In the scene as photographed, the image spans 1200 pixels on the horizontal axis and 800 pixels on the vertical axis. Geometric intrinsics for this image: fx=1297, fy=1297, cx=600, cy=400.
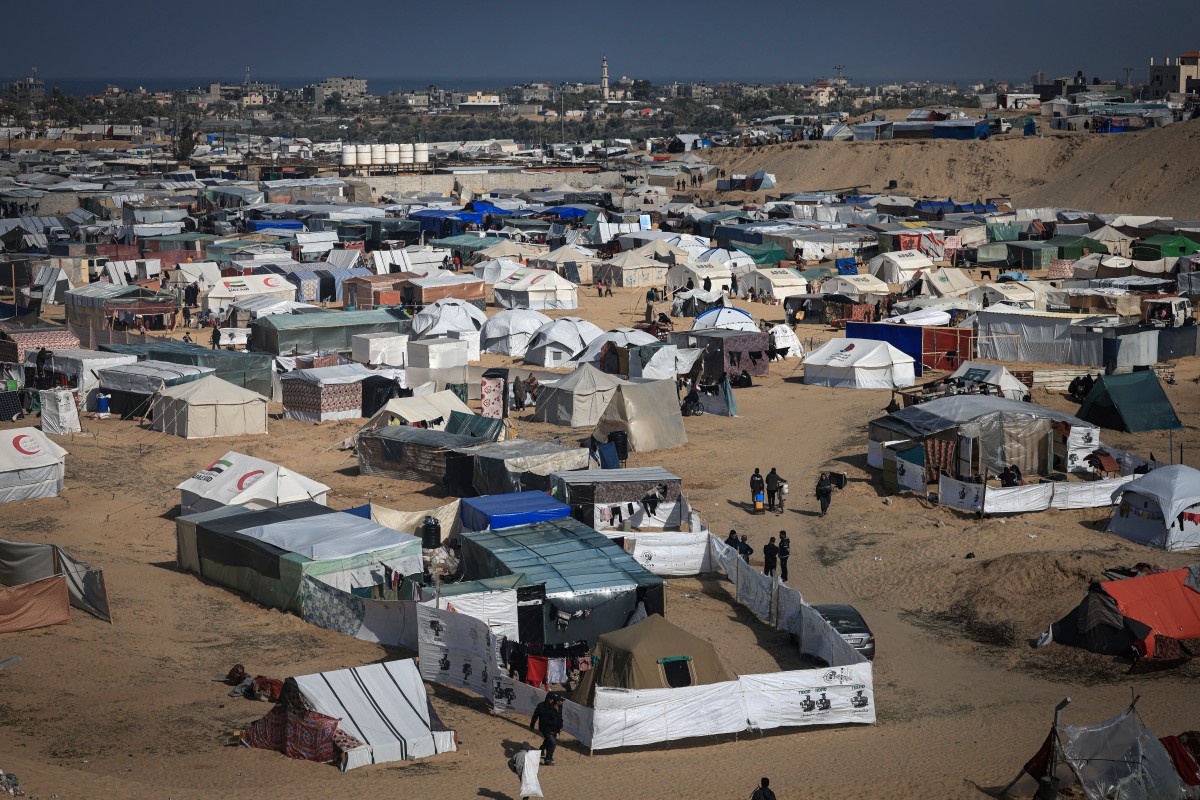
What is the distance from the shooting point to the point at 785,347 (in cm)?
3347

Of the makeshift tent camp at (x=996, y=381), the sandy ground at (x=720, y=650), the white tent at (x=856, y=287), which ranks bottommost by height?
the sandy ground at (x=720, y=650)

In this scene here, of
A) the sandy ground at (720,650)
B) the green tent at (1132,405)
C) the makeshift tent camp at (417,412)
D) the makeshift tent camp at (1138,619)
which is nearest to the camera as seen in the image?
the sandy ground at (720,650)

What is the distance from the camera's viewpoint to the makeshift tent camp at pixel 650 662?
13141mm

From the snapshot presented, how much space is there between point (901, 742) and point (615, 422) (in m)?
12.6

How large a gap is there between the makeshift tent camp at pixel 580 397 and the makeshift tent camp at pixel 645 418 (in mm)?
1429

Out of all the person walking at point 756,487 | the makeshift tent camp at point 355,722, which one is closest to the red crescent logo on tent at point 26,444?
the makeshift tent camp at point 355,722

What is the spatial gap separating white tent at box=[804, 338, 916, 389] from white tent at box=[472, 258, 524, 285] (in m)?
16.0

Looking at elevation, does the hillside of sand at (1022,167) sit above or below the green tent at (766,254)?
above

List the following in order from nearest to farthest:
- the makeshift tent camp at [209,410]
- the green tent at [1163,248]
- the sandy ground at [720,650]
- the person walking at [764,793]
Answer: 1. the person walking at [764,793]
2. the sandy ground at [720,650]
3. the makeshift tent camp at [209,410]
4. the green tent at [1163,248]

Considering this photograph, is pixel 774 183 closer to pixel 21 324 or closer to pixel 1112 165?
pixel 1112 165

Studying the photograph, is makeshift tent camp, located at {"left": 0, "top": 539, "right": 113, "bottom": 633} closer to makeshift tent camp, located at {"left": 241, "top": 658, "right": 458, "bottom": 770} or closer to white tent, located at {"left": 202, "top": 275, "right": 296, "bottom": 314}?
makeshift tent camp, located at {"left": 241, "top": 658, "right": 458, "bottom": 770}

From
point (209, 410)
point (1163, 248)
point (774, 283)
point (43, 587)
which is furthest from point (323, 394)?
point (1163, 248)

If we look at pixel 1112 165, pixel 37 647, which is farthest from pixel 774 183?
pixel 37 647

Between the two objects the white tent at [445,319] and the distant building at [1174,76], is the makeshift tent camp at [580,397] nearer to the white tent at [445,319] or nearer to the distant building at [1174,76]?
the white tent at [445,319]
